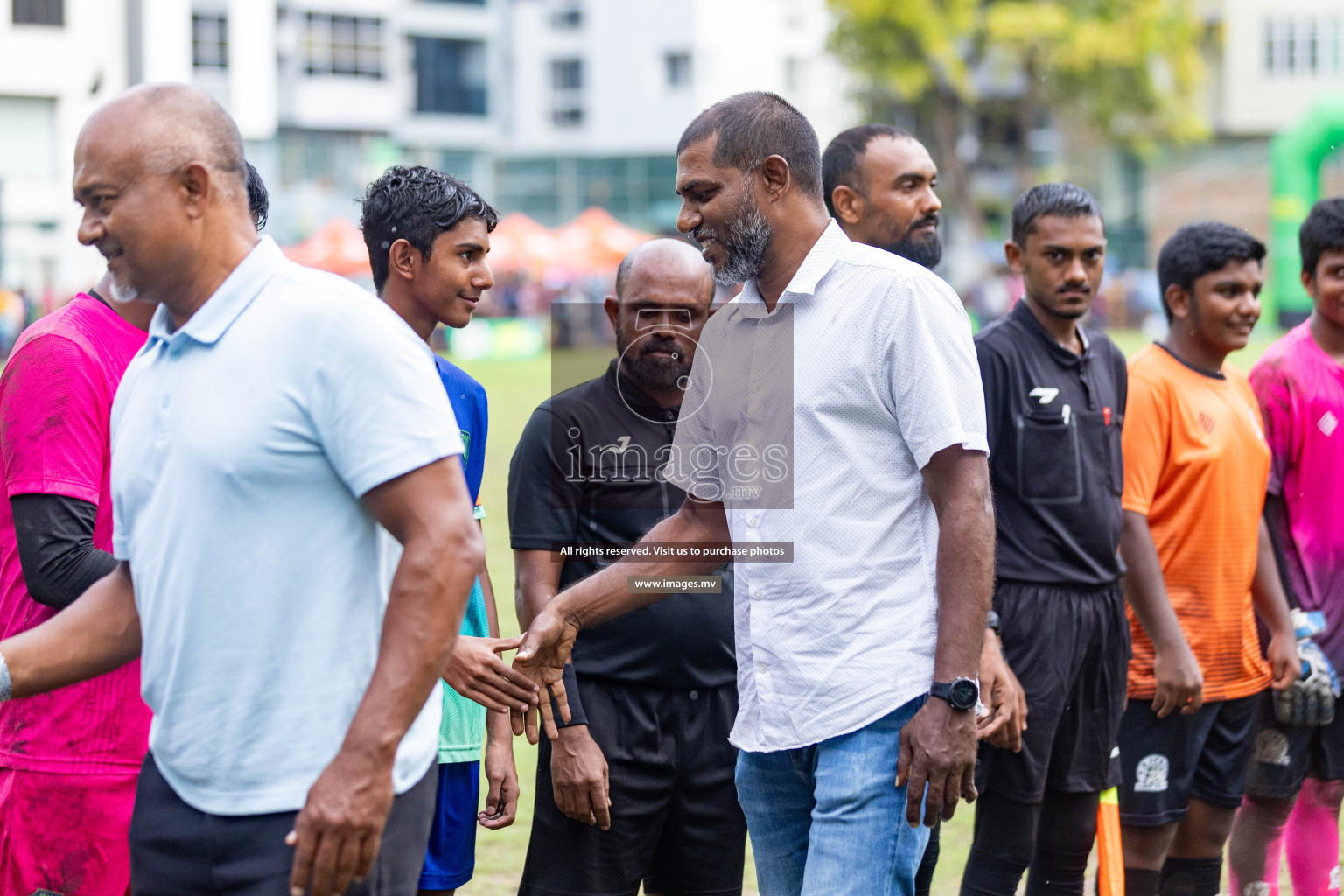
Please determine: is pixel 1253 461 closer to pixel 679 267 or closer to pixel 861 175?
pixel 861 175

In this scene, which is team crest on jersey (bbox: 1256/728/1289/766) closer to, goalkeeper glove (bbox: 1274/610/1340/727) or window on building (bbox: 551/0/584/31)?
goalkeeper glove (bbox: 1274/610/1340/727)

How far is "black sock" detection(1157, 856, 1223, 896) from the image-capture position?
4906mm

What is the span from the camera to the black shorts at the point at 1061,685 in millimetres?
4430

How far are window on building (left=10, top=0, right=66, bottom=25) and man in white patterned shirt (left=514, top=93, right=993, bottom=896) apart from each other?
34324 millimetres

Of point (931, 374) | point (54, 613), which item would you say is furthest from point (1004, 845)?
point (54, 613)

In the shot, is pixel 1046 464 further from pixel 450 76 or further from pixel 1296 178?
pixel 450 76

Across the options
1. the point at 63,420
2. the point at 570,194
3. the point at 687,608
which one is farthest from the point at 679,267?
the point at 570,194

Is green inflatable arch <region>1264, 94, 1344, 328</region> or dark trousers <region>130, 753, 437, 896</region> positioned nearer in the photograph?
dark trousers <region>130, 753, 437, 896</region>

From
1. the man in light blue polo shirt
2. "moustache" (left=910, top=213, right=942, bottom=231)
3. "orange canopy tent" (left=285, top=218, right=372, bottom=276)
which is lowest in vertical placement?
the man in light blue polo shirt

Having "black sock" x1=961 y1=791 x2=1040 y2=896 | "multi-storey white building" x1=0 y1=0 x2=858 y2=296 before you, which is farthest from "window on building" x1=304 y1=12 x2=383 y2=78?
"black sock" x1=961 y1=791 x2=1040 y2=896

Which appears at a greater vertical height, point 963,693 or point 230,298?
point 230,298

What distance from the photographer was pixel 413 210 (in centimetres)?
403

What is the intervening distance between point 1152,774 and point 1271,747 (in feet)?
1.83

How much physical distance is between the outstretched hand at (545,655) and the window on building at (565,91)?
5300cm
